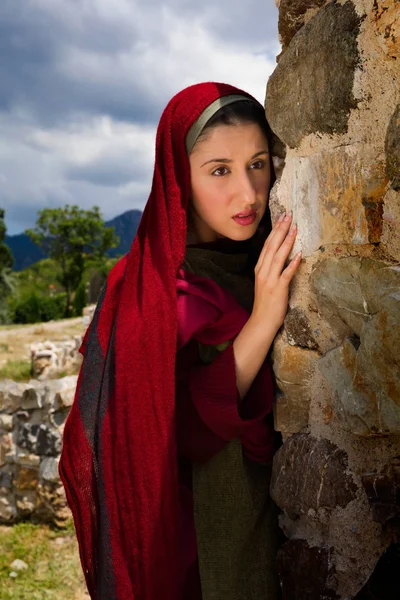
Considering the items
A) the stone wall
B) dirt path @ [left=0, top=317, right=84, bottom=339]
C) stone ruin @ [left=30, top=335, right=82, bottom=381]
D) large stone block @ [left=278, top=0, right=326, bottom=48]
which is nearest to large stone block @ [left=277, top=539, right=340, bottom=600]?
the stone wall

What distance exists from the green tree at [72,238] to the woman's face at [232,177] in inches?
1179

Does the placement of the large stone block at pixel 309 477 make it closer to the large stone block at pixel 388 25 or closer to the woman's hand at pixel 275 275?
the woman's hand at pixel 275 275

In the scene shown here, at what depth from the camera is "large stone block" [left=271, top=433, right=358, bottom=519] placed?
44.6 inches

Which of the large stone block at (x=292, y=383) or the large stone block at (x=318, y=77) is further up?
the large stone block at (x=318, y=77)

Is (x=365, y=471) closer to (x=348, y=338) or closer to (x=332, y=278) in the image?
(x=348, y=338)

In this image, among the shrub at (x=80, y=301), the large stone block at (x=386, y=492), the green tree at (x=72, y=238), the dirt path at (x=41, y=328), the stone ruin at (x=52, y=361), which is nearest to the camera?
the large stone block at (x=386, y=492)

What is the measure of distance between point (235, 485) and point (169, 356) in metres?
0.37

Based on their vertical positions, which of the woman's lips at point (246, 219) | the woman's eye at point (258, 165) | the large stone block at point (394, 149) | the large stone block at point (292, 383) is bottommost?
the large stone block at point (292, 383)

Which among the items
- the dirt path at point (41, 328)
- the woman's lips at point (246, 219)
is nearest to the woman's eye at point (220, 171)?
the woman's lips at point (246, 219)

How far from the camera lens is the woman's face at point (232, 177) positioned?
1.33 m

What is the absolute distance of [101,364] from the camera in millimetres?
1418

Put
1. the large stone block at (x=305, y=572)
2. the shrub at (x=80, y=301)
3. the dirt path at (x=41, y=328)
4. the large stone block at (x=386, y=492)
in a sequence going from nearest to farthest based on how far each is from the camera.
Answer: the large stone block at (x=386, y=492) → the large stone block at (x=305, y=572) → the dirt path at (x=41, y=328) → the shrub at (x=80, y=301)

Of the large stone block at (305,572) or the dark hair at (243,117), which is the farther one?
the dark hair at (243,117)

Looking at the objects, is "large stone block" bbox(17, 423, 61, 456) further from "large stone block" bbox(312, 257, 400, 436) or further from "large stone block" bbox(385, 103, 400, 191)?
"large stone block" bbox(385, 103, 400, 191)
